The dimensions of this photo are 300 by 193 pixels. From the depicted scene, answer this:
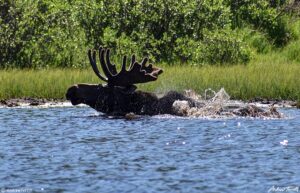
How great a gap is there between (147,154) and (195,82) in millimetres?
10025

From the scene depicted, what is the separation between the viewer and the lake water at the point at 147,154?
42.0 ft

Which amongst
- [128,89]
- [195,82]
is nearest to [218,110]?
[128,89]

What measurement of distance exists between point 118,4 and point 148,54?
2000 mm

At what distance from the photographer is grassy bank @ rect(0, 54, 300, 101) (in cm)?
2509

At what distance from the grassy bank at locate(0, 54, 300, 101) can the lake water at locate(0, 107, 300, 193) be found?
3750 mm

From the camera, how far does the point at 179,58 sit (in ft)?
104

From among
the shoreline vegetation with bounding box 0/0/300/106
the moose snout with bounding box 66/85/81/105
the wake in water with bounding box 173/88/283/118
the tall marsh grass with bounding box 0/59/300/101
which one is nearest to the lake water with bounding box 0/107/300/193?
the wake in water with bounding box 173/88/283/118

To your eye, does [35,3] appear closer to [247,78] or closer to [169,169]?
[247,78]

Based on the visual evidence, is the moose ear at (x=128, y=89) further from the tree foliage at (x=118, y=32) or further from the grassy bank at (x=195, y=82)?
the tree foliage at (x=118, y=32)

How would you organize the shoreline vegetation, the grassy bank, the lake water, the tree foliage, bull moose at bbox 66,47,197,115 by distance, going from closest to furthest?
1. the lake water
2. bull moose at bbox 66,47,197,115
3. the grassy bank
4. the shoreline vegetation
5. the tree foliage

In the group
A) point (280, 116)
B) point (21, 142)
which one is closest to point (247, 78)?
point (280, 116)

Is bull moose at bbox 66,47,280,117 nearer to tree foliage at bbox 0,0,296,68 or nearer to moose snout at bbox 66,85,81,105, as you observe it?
moose snout at bbox 66,85,81,105

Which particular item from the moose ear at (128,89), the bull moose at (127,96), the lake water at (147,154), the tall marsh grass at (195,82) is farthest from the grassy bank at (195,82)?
the moose ear at (128,89)

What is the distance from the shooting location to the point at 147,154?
1548cm
